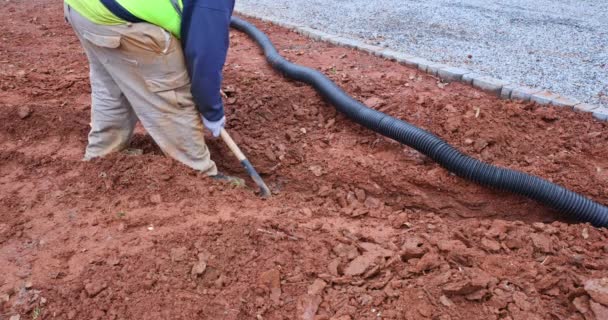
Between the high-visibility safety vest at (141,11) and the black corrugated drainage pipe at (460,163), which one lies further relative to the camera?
the black corrugated drainage pipe at (460,163)

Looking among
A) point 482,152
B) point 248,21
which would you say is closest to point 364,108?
point 482,152

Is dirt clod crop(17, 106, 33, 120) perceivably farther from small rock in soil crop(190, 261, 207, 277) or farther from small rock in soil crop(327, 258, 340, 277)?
small rock in soil crop(327, 258, 340, 277)

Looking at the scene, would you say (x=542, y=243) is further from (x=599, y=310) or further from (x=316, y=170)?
(x=316, y=170)

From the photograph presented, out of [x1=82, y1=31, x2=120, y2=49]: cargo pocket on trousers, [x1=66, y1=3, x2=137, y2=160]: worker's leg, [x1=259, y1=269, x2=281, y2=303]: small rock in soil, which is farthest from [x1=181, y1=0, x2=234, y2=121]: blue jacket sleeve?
[x1=259, y1=269, x2=281, y2=303]: small rock in soil

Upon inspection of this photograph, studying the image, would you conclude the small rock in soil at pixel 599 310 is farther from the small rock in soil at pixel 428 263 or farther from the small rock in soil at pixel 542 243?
the small rock in soil at pixel 428 263

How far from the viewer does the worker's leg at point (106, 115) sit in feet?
9.60

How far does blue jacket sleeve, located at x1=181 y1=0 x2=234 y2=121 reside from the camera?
236cm

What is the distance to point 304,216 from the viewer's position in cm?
264

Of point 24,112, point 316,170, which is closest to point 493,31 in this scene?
point 316,170

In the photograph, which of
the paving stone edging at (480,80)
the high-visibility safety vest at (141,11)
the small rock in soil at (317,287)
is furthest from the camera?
the paving stone edging at (480,80)

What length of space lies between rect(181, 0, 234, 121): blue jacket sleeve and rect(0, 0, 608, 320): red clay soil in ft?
2.02

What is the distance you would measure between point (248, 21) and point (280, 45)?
120 cm

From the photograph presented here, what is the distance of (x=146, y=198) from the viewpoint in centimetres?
272

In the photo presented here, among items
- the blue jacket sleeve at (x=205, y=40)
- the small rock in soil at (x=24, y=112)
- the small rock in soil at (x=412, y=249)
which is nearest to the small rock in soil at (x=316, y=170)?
the blue jacket sleeve at (x=205, y=40)
